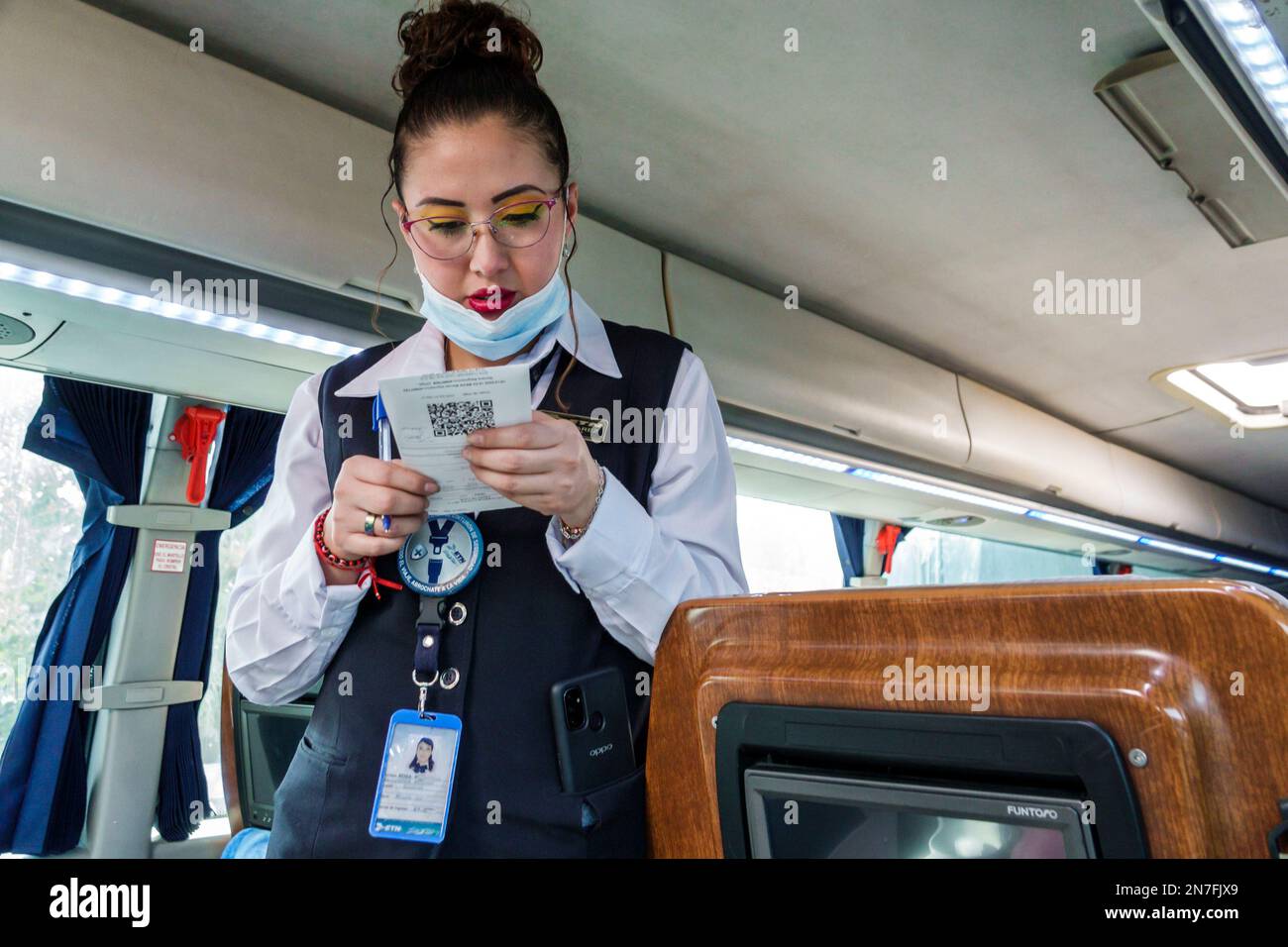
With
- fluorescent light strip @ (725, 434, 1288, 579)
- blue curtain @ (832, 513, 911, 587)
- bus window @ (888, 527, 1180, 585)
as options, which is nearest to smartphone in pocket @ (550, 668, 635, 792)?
fluorescent light strip @ (725, 434, 1288, 579)

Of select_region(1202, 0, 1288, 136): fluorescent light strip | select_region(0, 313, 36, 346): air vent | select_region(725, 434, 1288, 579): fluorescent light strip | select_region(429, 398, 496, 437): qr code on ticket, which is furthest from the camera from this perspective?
select_region(725, 434, 1288, 579): fluorescent light strip

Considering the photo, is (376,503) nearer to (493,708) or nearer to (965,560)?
(493,708)

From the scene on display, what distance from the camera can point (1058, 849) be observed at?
1.93 feet

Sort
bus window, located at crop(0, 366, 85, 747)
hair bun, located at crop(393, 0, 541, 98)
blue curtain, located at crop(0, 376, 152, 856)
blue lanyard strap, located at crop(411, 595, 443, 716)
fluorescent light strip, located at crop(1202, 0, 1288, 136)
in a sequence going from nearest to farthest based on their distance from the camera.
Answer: blue lanyard strap, located at crop(411, 595, 443, 716), hair bun, located at crop(393, 0, 541, 98), fluorescent light strip, located at crop(1202, 0, 1288, 136), blue curtain, located at crop(0, 376, 152, 856), bus window, located at crop(0, 366, 85, 747)

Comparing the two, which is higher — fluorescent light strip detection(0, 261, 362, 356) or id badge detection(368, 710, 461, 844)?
fluorescent light strip detection(0, 261, 362, 356)

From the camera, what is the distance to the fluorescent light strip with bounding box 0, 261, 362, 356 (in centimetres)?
211

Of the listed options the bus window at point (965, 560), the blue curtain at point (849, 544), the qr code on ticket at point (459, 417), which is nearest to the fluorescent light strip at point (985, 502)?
the bus window at point (965, 560)

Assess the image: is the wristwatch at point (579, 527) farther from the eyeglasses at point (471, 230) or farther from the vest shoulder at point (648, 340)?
the eyeglasses at point (471, 230)

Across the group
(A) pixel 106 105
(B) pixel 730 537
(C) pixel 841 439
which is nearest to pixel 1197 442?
(C) pixel 841 439

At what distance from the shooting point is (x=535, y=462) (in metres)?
1.05

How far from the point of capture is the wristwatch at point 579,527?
114 centimetres

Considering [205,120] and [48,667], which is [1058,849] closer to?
[205,120]

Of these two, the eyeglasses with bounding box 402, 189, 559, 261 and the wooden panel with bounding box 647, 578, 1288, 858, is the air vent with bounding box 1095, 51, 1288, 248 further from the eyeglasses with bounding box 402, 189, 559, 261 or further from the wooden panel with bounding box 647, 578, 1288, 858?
the wooden panel with bounding box 647, 578, 1288, 858

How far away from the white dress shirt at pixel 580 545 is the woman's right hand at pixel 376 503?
69 mm
